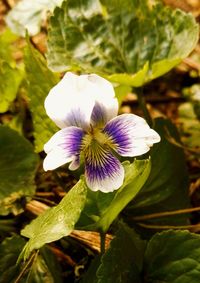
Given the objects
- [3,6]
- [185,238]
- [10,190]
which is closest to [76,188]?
[185,238]

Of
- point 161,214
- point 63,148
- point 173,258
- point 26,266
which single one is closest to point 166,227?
point 161,214

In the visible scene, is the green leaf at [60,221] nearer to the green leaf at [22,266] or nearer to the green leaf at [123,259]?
the green leaf at [123,259]

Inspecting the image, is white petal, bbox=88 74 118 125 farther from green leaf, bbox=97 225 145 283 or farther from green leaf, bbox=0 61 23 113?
green leaf, bbox=0 61 23 113

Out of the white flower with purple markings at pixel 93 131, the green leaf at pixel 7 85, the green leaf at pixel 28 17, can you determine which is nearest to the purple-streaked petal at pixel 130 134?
the white flower with purple markings at pixel 93 131

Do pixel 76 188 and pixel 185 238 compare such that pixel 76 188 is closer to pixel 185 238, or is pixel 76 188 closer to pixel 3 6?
pixel 185 238

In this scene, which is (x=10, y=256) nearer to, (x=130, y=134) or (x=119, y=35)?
(x=130, y=134)

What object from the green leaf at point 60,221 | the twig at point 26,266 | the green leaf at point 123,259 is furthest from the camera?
the twig at point 26,266

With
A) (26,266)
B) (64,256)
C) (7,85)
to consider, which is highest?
(7,85)
